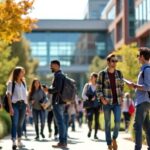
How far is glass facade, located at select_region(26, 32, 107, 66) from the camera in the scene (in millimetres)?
88000

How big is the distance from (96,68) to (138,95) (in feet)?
190

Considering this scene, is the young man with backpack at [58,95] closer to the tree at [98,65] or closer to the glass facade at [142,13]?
the glass facade at [142,13]

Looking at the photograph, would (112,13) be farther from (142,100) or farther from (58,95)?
(142,100)

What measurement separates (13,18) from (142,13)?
42500 mm

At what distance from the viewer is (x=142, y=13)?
59.0 metres

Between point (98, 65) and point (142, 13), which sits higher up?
point (142, 13)

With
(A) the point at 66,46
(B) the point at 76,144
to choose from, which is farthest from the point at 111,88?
(A) the point at 66,46

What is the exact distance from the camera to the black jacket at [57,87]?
13.5 metres

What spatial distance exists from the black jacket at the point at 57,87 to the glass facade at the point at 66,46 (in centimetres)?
7398

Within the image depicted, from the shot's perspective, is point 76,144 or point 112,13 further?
point 112,13

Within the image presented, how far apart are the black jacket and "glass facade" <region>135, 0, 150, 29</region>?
142 feet

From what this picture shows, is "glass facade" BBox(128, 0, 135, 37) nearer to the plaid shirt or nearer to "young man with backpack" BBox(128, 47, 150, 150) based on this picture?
the plaid shirt

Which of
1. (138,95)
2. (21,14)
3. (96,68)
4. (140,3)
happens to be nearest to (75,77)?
(96,68)

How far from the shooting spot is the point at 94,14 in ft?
388
